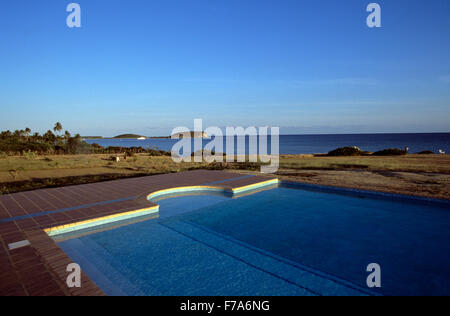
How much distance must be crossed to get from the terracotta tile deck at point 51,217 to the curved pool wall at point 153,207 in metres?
0.10

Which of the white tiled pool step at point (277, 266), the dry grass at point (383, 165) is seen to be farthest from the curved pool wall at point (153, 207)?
the dry grass at point (383, 165)

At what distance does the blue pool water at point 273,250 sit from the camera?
304cm

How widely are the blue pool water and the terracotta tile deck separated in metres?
0.51

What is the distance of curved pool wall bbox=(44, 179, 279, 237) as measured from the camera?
423cm

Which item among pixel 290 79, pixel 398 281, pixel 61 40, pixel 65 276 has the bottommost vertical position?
pixel 398 281

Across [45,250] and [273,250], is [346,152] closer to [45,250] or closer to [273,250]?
[273,250]

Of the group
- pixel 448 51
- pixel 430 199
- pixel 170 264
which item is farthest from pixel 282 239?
pixel 448 51

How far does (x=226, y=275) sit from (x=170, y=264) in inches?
35.7

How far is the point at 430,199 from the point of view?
6.32 metres

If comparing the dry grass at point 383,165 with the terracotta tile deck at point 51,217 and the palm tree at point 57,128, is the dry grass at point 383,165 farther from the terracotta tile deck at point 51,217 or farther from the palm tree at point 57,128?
the palm tree at point 57,128

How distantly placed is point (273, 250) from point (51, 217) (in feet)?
13.9

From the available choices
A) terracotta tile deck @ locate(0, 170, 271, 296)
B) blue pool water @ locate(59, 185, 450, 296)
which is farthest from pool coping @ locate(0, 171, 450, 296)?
blue pool water @ locate(59, 185, 450, 296)

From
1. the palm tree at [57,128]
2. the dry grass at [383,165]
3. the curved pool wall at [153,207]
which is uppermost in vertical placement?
the palm tree at [57,128]

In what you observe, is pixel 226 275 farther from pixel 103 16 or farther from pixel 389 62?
pixel 389 62
